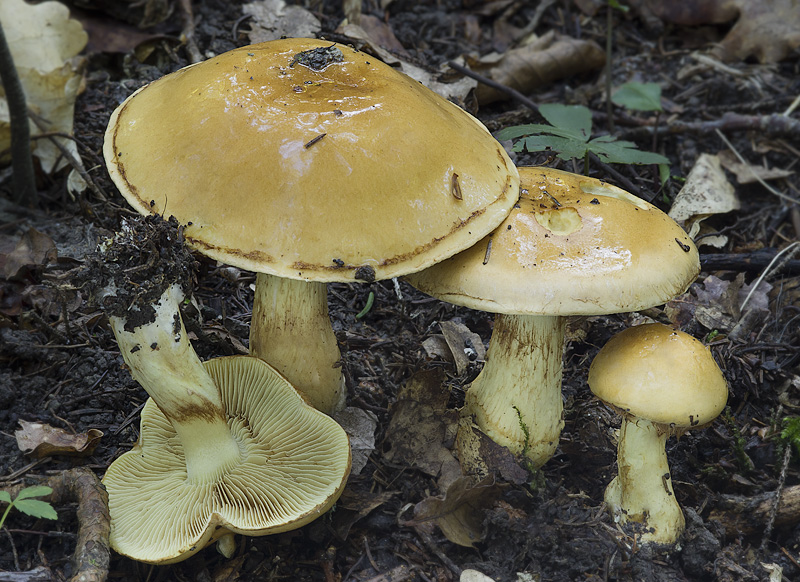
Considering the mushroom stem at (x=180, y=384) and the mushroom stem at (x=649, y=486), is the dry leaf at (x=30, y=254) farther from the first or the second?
the mushroom stem at (x=649, y=486)

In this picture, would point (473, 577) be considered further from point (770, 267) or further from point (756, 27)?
point (756, 27)

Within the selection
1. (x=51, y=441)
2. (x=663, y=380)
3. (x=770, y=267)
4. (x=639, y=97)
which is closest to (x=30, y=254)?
(x=51, y=441)

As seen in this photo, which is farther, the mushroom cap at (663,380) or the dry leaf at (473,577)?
the dry leaf at (473,577)

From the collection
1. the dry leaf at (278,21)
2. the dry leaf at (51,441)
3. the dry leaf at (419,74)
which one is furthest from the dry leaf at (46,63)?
the dry leaf at (51,441)

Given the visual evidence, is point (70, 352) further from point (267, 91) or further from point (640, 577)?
point (640, 577)

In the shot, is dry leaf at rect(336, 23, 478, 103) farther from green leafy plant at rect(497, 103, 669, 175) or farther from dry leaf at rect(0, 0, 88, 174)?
dry leaf at rect(0, 0, 88, 174)

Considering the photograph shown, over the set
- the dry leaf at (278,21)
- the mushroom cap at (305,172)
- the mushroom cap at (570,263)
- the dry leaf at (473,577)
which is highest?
the mushroom cap at (305,172)
